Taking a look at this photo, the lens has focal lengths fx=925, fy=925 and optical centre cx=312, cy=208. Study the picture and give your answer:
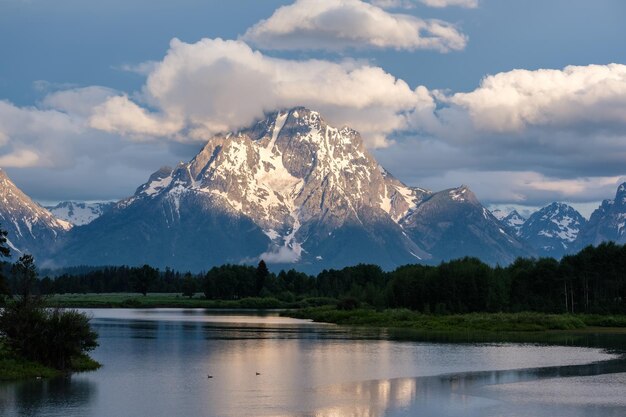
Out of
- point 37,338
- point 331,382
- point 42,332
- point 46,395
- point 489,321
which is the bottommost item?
point 331,382

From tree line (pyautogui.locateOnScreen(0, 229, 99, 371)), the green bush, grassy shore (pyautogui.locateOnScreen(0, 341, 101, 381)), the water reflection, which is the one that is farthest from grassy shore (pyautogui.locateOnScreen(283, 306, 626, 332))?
the water reflection

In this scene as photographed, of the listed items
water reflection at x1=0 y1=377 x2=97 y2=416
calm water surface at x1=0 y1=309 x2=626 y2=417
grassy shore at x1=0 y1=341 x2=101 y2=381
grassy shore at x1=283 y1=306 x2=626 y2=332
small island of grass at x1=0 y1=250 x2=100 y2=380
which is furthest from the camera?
grassy shore at x1=283 y1=306 x2=626 y2=332

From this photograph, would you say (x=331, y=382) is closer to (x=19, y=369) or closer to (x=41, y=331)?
(x=41, y=331)

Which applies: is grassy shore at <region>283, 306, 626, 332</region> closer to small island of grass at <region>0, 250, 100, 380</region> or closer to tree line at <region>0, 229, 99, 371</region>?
tree line at <region>0, 229, 99, 371</region>

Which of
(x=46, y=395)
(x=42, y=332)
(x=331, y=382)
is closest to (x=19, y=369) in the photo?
(x=42, y=332)

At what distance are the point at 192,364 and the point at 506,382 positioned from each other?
30.8 m

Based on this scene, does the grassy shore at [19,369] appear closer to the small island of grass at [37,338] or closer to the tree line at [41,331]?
the small island of grass at [37,338]

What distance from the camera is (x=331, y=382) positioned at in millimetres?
75438

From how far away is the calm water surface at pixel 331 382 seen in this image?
199 ft

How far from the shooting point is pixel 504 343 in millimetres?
122125

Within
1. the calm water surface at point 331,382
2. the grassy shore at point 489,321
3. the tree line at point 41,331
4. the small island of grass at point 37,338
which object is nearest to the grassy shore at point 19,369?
the small island of grass at point 37,338

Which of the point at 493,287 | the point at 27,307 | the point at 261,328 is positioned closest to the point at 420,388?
the point at 27,307

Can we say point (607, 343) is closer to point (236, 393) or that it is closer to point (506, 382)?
point (506, 382)

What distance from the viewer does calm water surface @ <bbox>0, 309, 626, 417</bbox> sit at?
199 feet
